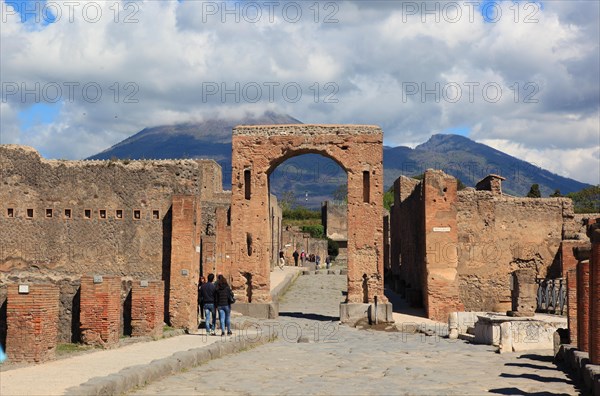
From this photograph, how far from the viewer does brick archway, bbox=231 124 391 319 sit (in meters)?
21.7

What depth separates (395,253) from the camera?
1352 inches

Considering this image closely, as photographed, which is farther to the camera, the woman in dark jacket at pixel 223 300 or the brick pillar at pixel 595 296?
the woman in dark jacket at pixel 223 300

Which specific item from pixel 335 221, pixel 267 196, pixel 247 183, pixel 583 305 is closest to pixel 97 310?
pixel 583 305

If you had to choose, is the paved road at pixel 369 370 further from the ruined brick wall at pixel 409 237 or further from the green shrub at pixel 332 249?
the green shrub at pixel 332 249

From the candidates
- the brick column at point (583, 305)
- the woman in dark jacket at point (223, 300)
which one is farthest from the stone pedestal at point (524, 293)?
the woman in dark jacket at point (223, 300)

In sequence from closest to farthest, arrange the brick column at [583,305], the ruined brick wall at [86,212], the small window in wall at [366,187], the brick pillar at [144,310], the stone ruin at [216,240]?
the brick column at [583,305]
the stone ruin at [216,240]
the brick pillar at [144,310]
the ruined brick wall at [86,212]
the small window in wall at [366,187]

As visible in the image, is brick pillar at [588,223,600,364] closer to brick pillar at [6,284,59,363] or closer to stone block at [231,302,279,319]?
brick pillar at [6,284,59,363]

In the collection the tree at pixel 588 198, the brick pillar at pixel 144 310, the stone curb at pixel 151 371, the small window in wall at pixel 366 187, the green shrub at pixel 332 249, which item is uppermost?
the tree at pixel 588 198

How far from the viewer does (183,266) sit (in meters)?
17.1

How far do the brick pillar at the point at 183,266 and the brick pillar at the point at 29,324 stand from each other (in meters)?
6.07

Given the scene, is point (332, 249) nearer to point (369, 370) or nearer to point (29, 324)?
point (369, 370)

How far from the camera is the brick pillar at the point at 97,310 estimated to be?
41.9 ft

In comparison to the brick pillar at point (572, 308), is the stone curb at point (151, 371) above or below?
below

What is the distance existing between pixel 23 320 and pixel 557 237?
53.0 feet
